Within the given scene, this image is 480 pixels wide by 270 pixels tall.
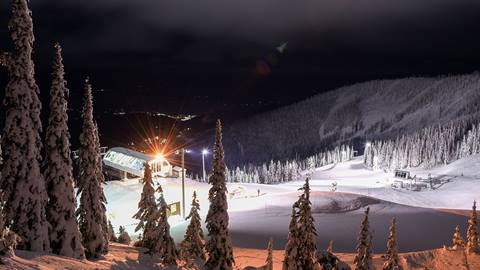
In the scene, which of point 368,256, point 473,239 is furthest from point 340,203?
point 368,256

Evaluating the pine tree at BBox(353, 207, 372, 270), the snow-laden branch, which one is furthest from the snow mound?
the snow-laden branch

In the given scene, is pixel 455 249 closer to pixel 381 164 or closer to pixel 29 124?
pixel 29 124

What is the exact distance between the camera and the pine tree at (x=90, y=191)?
23.8 metres

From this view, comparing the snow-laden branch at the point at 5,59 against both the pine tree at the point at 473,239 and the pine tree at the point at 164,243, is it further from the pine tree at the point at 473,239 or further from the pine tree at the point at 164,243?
the pine tree at the point at 473,239

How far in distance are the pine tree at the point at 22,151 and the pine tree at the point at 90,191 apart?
371 centimetres

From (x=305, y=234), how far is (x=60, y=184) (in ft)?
43.6

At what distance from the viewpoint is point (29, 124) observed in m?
20.0

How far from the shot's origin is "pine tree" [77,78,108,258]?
23.8 meters

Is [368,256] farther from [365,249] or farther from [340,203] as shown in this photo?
[340,203]

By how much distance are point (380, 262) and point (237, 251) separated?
13660 mm

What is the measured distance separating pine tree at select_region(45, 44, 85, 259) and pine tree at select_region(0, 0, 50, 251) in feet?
4.63

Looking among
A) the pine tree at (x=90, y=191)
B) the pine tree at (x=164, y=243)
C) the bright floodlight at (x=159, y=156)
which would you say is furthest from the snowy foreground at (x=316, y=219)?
the bright floodlight at (x=159, y=156)

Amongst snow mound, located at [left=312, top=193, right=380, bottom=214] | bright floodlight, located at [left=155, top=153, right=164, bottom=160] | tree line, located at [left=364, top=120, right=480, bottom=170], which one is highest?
tree line, located at [left=364, top=120, right=480, bottom=170]

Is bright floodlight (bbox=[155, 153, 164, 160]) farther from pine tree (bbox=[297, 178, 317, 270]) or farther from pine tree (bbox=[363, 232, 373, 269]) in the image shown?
pine tree (bbox=[297, 178, 317, 270])
